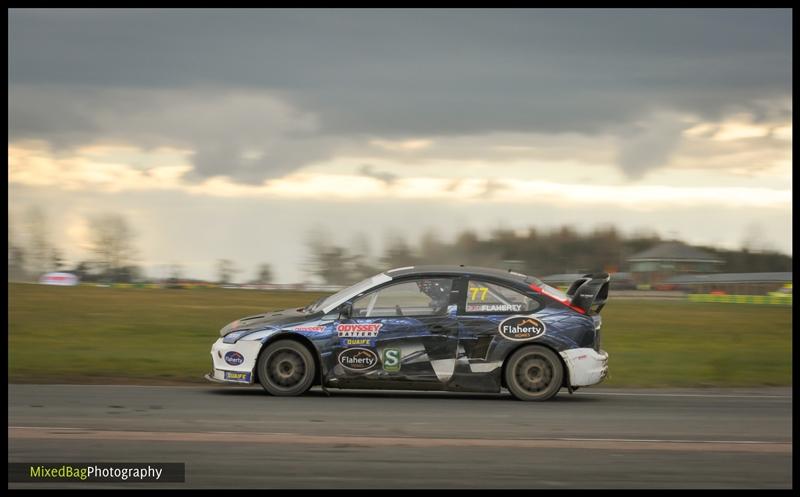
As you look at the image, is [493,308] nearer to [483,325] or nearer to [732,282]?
[483,325]

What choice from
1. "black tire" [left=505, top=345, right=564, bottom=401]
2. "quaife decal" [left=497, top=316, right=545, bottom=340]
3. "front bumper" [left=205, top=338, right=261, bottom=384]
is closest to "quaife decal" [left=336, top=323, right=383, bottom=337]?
"front bumper" [left=205, top=338, right=261, bottom=384]

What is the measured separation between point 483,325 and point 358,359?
145cm

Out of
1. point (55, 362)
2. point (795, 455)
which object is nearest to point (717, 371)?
point (795, 455)

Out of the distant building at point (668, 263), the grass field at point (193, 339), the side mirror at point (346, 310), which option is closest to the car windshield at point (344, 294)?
the side mirror at point (346, 310)

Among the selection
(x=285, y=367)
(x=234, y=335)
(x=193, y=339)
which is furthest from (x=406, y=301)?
(x=193, y=339)

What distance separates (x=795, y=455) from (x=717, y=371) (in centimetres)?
860

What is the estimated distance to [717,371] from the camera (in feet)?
53.5

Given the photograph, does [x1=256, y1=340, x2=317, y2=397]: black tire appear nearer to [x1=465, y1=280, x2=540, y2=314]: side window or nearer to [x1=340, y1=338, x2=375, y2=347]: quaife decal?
[x1=340, y1=338, x2=375, y2=347]: quaife decal

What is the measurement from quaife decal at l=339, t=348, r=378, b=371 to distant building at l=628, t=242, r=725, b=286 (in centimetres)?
6484

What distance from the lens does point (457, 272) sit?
453 inches

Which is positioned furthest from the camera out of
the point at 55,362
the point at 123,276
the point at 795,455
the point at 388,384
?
the point at 123,276

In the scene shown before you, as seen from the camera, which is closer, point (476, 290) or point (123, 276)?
point (476, 290)

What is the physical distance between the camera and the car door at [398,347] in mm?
11055
